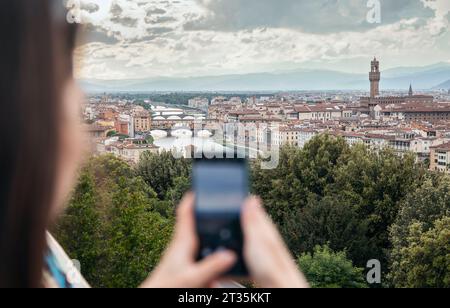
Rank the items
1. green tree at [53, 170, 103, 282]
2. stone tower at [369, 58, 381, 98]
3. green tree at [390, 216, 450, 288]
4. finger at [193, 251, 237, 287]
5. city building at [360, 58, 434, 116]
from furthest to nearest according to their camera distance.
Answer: city building at [360, 58, 434, 116] → stone tower at [369, 58, 381, 98] → green tree at [390, 216, 450, 288] → green tree at [53, 170, 103, 282] → finger at [193, 251, 237, 287]

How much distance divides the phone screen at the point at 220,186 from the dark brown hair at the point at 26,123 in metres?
0.16

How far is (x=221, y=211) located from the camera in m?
0.46

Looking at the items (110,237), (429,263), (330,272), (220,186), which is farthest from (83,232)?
(220,186)

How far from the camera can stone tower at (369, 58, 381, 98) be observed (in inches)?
747

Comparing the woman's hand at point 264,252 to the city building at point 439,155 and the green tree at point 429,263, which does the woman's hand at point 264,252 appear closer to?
the green tree at point 429,263

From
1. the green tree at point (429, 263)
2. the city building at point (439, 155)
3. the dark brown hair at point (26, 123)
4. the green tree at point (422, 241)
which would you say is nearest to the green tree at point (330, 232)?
the green tree at point (422, 241)

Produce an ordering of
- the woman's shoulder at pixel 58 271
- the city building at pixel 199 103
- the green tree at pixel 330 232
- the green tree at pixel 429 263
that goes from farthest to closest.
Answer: the city building at pixel 199 103, the green tree at pixel 330 232, the green tree at pixel 429 263, the woman's shoulder at pixel 58 271

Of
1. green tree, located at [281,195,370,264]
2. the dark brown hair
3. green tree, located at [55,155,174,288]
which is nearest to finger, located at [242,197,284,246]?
the dark brown hair

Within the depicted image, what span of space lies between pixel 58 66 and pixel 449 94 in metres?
23.8

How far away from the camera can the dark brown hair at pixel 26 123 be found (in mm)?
295

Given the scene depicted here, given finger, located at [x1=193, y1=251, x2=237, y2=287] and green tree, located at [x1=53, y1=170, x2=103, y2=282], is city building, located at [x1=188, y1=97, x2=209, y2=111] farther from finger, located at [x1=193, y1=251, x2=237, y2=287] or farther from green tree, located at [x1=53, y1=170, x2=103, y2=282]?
finger, located at [x1=193, y1=251, x2=237, y2=287]

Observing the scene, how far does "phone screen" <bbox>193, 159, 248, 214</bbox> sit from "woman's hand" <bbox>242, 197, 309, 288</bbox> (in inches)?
0.9

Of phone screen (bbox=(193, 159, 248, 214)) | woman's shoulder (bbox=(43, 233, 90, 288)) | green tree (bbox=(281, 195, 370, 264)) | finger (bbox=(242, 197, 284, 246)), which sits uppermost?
phone screen (bbox=(193, 159, 248, 214))

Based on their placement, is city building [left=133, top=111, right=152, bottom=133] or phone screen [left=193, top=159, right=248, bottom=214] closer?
phone screen [left=193, top=159, right=248, bottom=214]
